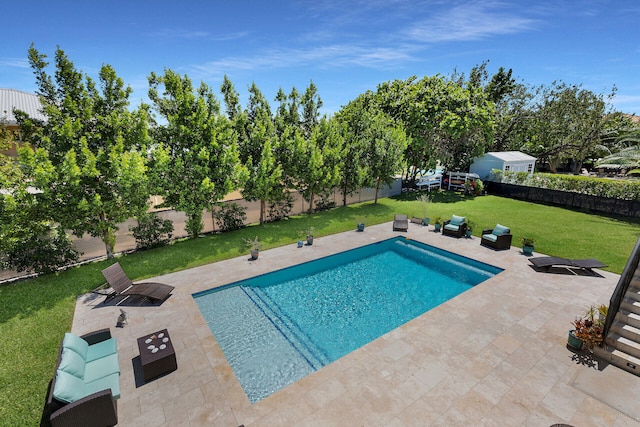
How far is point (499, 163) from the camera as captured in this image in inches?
1244

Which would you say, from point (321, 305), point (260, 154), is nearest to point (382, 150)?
point (260, 154)

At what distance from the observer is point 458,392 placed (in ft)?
22.2

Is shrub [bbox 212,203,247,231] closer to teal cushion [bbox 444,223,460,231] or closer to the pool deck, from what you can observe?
the pool deck

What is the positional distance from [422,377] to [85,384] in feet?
25.2

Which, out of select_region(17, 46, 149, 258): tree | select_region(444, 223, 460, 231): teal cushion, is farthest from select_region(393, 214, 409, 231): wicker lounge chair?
select_region(17, 46, 149, 258): tree

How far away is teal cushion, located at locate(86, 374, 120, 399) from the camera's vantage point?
6.09 meters

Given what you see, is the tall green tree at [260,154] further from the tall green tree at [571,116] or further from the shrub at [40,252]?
the tall green tree at [571,116]

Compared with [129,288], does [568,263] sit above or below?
above

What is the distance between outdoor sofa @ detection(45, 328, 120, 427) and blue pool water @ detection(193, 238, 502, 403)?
2877 mm

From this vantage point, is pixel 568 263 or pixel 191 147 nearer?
pixel 568 263

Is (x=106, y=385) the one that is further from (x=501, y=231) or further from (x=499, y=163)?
(x=499, y=163)

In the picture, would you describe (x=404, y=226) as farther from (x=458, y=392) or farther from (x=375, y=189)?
(x=458, y=392)

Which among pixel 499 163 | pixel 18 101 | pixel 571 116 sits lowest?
pixel 499 163

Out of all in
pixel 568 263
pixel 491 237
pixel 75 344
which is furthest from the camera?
pixel 491 237
